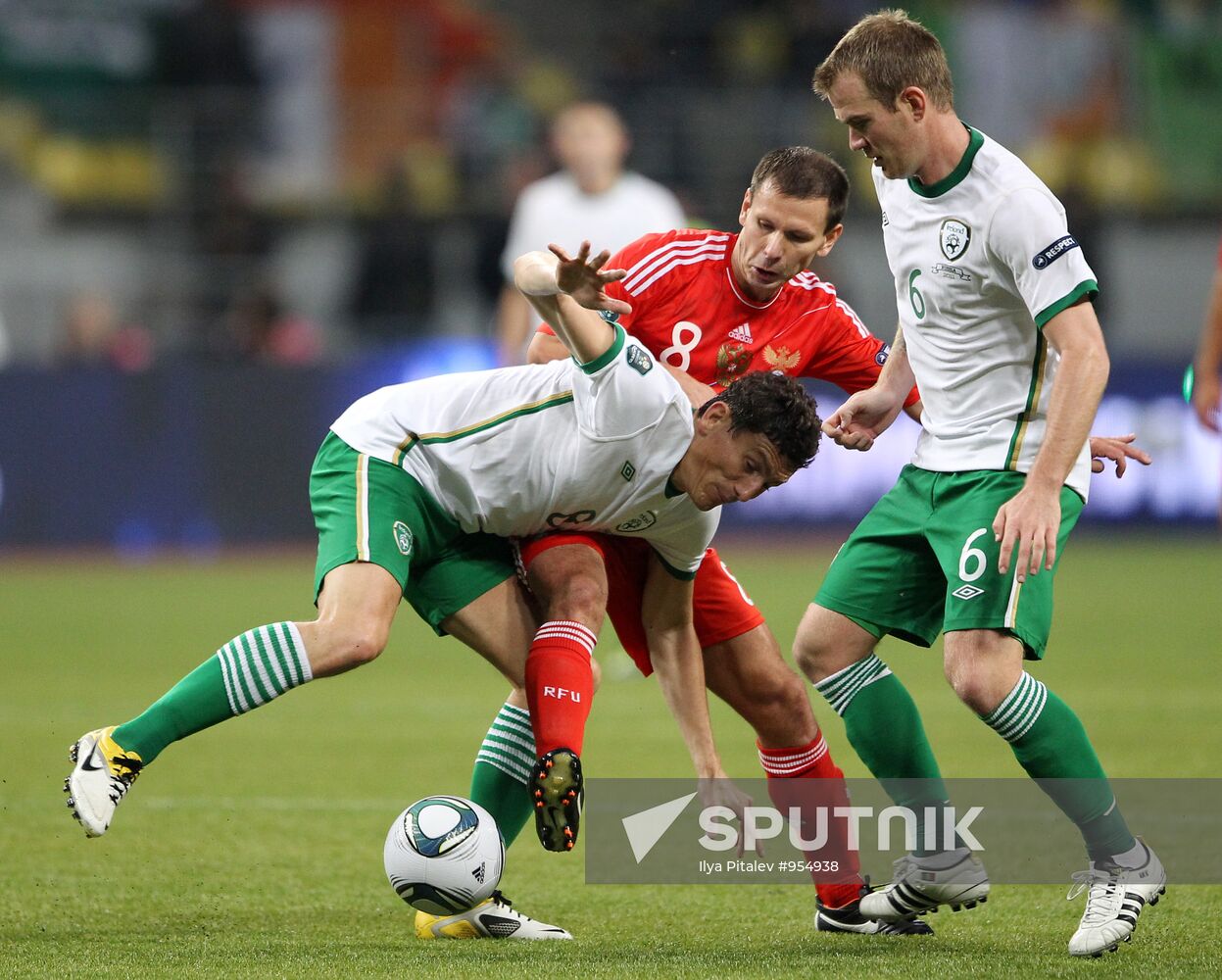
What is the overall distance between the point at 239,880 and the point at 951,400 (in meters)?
2.36

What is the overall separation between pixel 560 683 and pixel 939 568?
1032 mm

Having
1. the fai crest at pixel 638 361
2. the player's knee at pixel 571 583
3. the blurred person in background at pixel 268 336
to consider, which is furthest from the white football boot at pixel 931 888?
the blurred person in background at pixel 268 336

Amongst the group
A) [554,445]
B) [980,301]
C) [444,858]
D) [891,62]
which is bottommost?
[444,858]

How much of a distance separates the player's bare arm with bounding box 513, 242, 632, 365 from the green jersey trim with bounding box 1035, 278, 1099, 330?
3.12 ft

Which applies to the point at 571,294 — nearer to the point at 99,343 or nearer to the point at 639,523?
the point at 639,523

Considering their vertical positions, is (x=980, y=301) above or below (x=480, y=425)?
above

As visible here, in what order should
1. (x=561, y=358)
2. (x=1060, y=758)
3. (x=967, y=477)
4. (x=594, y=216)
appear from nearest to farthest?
1. (x=1060, y=758)
2. (x=967, y=477)
3. (x=561, y=358)
4. (x=594, y=216)

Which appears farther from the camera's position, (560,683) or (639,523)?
(639,523)

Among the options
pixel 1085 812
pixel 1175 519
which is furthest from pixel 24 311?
pixel 1085 812

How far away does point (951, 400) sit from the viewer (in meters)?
4.53

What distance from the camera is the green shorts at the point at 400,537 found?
14.8ft

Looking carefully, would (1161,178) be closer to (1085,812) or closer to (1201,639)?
(1201,639)

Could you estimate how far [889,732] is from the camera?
15.2ft

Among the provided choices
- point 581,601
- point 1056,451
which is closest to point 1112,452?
point 1056,451
